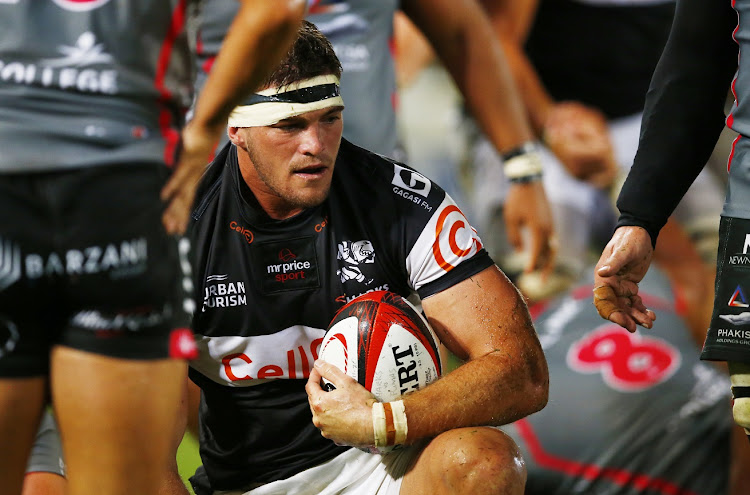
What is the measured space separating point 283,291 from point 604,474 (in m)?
1.91

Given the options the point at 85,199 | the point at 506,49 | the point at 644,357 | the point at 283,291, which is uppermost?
the point at 506,49


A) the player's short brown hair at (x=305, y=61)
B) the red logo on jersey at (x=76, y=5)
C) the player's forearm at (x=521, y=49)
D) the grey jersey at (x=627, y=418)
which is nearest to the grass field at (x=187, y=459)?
the grey jersey at (x=627, y=418)

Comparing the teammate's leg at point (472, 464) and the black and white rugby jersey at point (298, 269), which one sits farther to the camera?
the black and white rugby jersey at point (298, 269)

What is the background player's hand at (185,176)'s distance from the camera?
2037 millimetres

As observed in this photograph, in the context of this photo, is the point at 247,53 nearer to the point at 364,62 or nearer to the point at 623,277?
the point at 623,277

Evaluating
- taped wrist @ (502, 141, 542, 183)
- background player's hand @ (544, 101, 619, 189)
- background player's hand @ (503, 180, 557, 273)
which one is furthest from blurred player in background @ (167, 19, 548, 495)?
background player's hand @ (544, 101, 619, 189)

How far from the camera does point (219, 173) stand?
3127mm

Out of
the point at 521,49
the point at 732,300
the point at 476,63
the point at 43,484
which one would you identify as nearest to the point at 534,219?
the point at 476,63

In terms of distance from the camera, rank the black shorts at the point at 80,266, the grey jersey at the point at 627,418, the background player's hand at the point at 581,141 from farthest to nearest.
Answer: the background player's hand at the point at 581,141
the grey jersey at the point at 627,418
the black shorts at the point at 80,266

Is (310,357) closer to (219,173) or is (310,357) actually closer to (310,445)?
(310,445)

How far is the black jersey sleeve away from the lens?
2.47 m

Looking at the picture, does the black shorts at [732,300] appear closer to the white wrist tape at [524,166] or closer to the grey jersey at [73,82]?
the grey jersey at [73,82]

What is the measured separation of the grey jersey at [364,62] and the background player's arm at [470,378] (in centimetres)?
141

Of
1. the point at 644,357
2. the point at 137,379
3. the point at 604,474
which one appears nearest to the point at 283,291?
the point at 137,379
